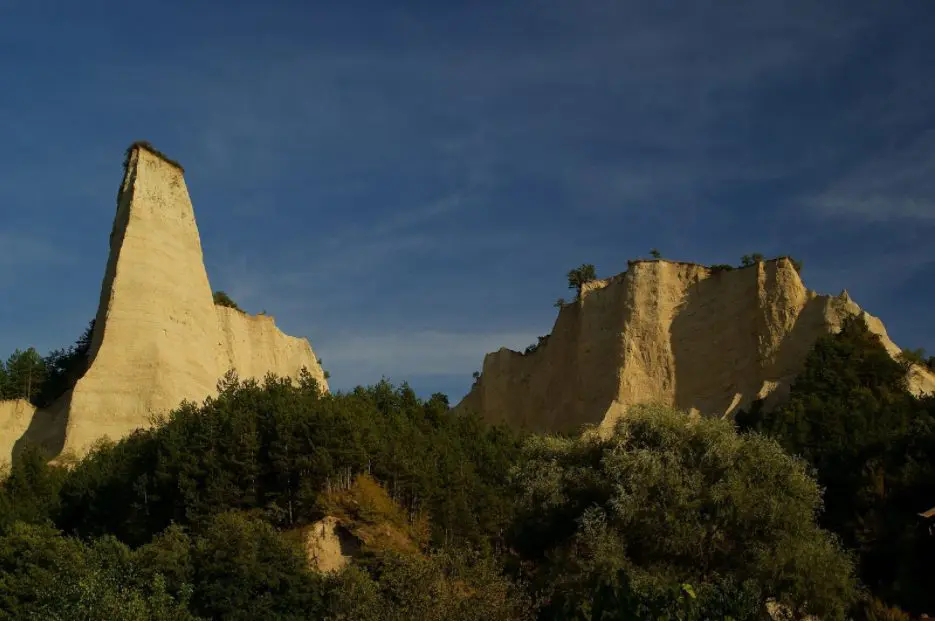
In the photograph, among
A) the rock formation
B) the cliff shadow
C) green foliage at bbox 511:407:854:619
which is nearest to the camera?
green foliage at bbox 511:407:854:619

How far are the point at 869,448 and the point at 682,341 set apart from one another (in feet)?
68.3

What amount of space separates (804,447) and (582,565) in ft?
57.8

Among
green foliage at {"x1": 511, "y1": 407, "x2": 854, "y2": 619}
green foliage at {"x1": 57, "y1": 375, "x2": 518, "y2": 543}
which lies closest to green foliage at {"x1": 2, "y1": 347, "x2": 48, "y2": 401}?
green foliage at {"x1": 57, "y1": 375, "x2": 518, "y2": 543}

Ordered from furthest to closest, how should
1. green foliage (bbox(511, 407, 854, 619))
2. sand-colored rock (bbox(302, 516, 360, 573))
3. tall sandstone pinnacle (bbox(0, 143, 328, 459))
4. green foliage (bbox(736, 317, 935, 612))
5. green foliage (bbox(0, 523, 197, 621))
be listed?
1. tall sandstone pinnacle (bbox(0, 143, 328, 459))
2. sand-colored rock (bbox(302, 516, 360, 573))
3. green foliage (bbox(736, 317, 935, 612))
4. green foliage (bbox(511, 407, 854, 619))
5. green foliage (bbox(0, 523, 197, 621))

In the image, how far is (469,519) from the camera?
1421 inches

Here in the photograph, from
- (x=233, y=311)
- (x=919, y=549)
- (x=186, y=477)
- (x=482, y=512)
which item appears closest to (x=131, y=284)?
(x=233, y=311)

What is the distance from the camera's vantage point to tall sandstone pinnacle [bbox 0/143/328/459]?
46.5m

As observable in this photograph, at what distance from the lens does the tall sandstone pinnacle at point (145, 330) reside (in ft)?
153

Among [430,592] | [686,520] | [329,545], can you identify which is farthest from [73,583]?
[686,520]

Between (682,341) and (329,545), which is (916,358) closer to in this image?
(682,341)

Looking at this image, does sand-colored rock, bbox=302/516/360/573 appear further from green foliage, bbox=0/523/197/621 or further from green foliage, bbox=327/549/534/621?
green foliage, bbox=0/523/197/621

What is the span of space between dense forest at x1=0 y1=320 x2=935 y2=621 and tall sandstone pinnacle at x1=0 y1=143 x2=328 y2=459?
309 cm

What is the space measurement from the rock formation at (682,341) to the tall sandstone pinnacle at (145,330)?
17912mm

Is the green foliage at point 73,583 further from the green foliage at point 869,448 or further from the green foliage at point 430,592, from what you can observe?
the green foliage at point 869,448
